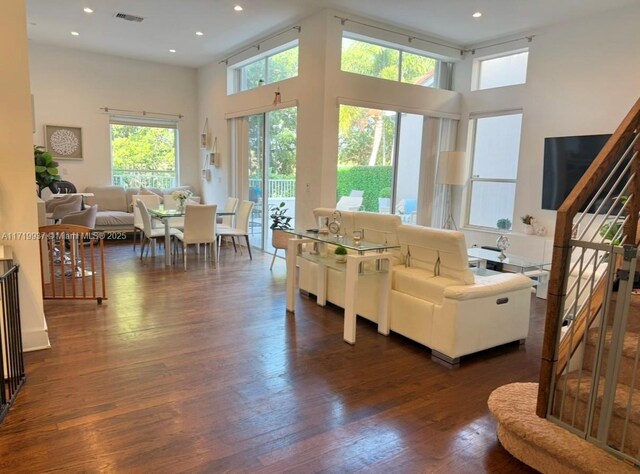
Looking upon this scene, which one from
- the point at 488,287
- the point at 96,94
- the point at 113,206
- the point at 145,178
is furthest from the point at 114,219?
the point at 488,287

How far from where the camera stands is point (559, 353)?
7.24 feet

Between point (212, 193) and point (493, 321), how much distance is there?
21.6ft

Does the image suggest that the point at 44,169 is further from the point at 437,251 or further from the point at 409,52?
the point at 409,52

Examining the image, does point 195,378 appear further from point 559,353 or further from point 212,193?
point 212,193

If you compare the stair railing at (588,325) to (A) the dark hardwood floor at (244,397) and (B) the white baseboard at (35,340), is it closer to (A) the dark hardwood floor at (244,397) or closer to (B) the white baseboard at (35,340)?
(A) the dark hardwood floor at (244,397)

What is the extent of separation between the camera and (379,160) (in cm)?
657

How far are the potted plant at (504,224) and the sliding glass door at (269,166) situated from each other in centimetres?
307

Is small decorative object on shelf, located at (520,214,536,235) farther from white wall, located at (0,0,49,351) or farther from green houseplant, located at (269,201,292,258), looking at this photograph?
white wall, located at (0,0,49,351)

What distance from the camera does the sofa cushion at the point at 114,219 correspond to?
768cm

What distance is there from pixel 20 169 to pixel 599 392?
12.2 feet

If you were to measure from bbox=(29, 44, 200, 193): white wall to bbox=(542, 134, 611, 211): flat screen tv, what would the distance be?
21.9 feet

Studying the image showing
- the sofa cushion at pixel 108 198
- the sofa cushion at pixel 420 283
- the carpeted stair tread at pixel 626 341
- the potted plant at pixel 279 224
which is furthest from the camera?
the sofa cushion at pixel 108 198

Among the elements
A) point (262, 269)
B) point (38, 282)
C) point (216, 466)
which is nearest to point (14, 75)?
point (38, 282)

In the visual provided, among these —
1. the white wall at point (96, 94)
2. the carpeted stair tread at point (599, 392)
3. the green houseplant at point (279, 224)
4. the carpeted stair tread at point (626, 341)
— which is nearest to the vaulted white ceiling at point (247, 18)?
the white wall at point (96, 94)
